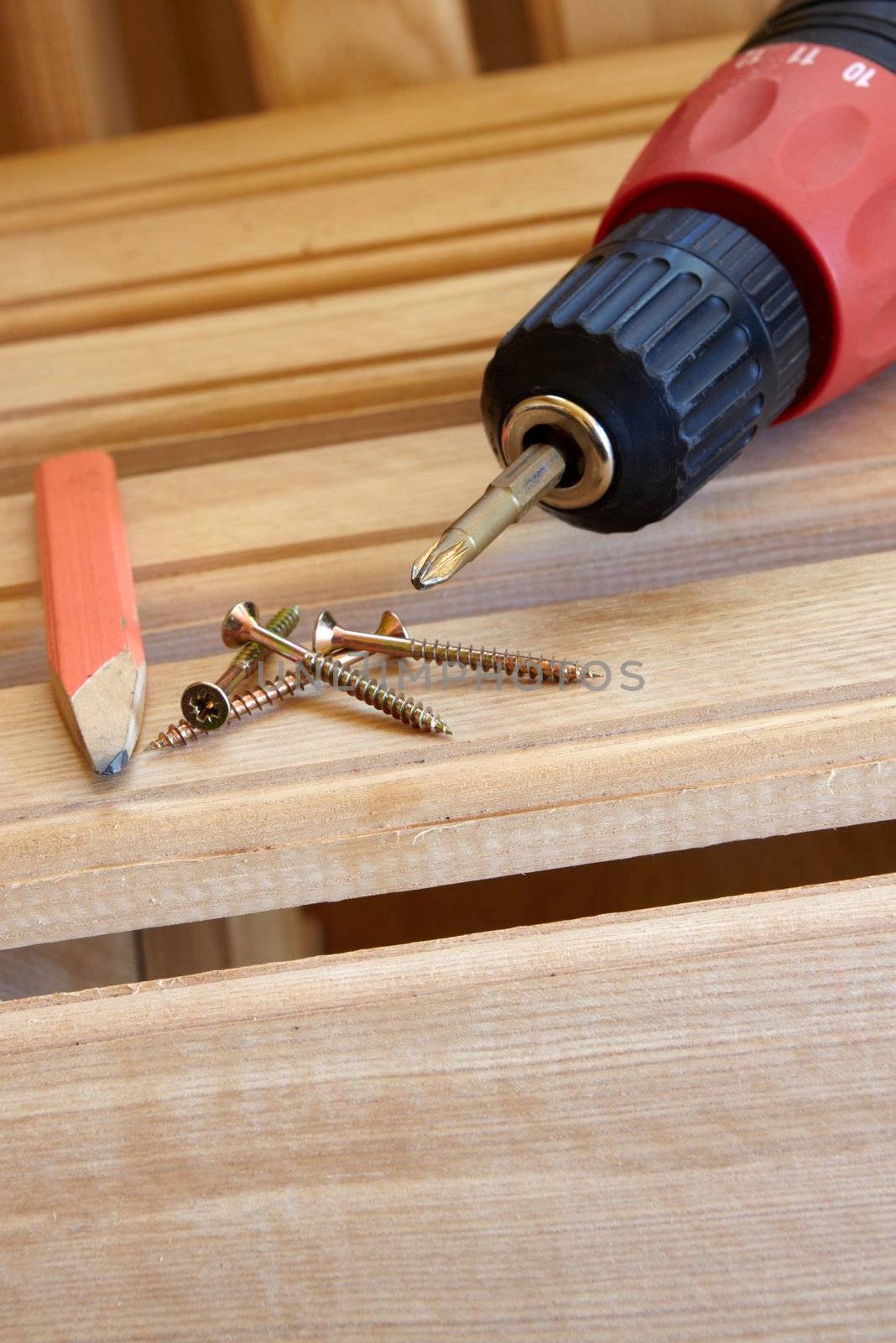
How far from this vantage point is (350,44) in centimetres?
124

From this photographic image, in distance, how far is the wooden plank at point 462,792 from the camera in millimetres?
458

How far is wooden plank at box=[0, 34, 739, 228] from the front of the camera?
3.57ft

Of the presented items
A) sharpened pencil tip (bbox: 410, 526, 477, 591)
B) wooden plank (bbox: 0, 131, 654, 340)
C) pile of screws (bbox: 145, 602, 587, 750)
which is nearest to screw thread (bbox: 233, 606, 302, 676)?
pile of screws (bbox: 145, 602, 587, 750)

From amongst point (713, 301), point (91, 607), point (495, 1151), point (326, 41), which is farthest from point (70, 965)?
point (326, 41)

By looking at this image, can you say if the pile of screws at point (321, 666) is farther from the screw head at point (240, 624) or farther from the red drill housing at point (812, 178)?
the red drill housing at point (812, 178)

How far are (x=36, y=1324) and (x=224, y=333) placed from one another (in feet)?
2.02

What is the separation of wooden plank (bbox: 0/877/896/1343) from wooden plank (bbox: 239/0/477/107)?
3.56 ft

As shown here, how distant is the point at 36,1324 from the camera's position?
15.8 inches

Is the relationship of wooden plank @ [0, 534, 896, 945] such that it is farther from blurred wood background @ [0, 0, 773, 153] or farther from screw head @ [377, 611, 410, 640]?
blurred wood background @ [0, 0, 773, 153]

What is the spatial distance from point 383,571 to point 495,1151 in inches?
11.3

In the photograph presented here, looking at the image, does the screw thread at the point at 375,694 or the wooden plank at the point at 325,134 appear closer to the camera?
the screw thread at the point at 375,694

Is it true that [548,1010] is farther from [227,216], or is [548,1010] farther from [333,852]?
[227,216]

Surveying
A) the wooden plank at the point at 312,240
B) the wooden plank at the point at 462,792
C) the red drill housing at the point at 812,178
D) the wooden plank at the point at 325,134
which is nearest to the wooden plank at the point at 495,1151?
the wooden plank at the point at 462,792

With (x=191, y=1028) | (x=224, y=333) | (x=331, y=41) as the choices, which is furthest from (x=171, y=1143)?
(x=331, y=41)
